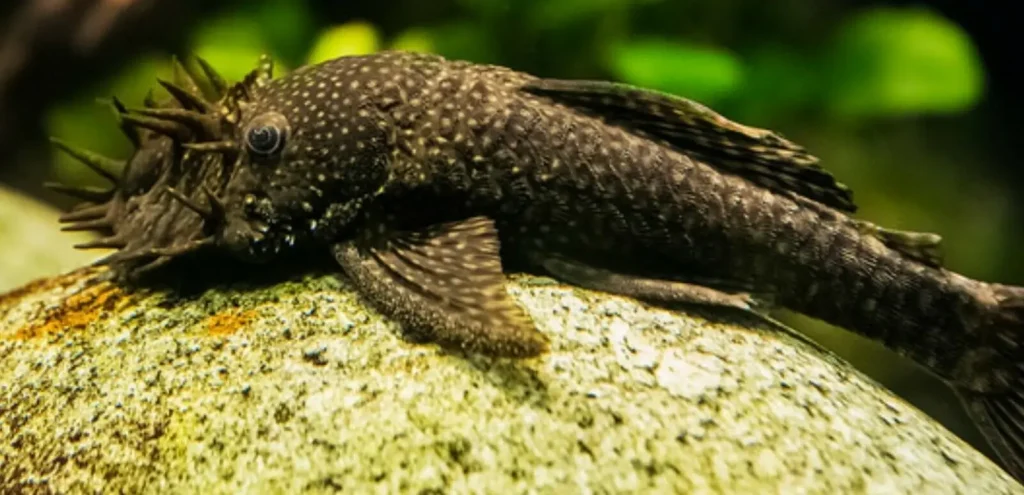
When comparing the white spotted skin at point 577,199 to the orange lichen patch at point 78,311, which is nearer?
the white spotted skin at point 577,199

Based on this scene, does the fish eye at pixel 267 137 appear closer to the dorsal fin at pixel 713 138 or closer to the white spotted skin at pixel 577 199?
the white spotted skin at pixel 577 199

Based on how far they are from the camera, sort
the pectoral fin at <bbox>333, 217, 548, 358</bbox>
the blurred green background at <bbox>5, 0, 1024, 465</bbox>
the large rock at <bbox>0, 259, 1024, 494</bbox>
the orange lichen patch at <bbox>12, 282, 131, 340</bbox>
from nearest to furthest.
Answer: the large rock at <bbox>0, 259, 1024, 494</bbox>, the pectoral fin at <bbox>333, 217, 548, 358</bbox>, the orange lichen patch at <bbox>12, 282, 131, 340</bbox>, the blurred green background at <bbox>5, 0, 1024, 465</bbox>

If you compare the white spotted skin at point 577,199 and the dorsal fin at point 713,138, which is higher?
the dorsal fin at point 713,138

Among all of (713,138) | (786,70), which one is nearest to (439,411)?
(713,138)

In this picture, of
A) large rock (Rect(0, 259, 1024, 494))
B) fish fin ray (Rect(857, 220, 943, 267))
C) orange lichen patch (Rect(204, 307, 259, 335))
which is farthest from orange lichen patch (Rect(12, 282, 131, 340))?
fish fin ray (Rect(857, 220, 943, 267))

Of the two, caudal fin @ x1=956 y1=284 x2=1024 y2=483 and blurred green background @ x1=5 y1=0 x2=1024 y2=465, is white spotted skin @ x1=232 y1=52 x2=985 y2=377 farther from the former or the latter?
blurred green background @ x1=5 y1=0 x2=1024 y2=465

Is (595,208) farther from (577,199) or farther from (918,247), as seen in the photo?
(918,247)

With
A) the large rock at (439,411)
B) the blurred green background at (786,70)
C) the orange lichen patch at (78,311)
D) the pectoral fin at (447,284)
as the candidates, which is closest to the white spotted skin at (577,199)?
the pectoral fin at (447,284)
